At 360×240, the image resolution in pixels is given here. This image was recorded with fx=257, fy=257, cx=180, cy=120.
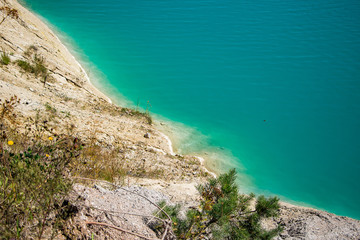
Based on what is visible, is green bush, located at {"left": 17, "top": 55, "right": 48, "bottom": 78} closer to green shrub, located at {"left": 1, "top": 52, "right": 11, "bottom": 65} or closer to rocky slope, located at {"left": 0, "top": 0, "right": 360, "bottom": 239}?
rocky slope, located at {"left": 0, "top": 0, "right": 360, "bottom": 239}

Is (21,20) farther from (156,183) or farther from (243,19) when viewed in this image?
(243,19)

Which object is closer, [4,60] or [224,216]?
[224,216]

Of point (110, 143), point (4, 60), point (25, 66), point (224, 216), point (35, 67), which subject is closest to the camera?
point (224, 216)

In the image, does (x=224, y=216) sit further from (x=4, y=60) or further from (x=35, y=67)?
(x=35, y=67)

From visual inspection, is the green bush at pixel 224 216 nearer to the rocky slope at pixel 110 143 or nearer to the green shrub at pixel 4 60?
the rocky slope at pixel 110 143

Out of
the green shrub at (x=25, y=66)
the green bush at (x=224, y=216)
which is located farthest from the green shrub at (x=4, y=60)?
Result: the green bush at (x=224, y=216)

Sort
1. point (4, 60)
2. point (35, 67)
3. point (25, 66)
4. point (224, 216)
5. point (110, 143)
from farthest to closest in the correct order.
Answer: point (35, 67)
point (25, 66)
point (4, 60)
point (110, 143)
point (224, 216)

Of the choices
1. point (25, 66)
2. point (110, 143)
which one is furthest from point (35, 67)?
point (110, 143)
